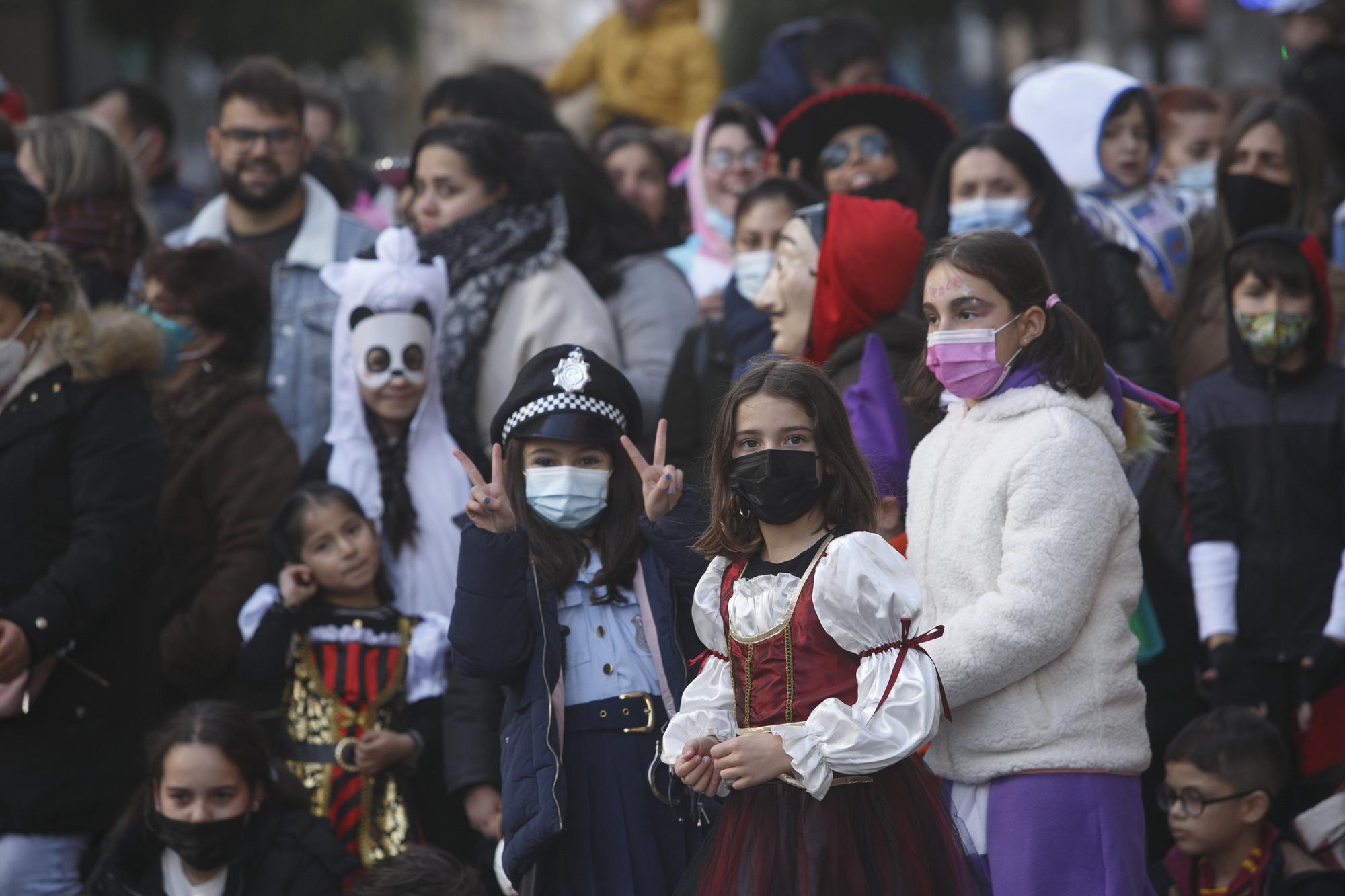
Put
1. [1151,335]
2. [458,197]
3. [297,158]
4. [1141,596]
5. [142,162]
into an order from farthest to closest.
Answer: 1. [142,162]
2. [297,158]
3. [458,197]
4. [1151,335]
5. [1141,596]

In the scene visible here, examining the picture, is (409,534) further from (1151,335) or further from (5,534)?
(1151,335)

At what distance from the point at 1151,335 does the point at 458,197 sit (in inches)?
110

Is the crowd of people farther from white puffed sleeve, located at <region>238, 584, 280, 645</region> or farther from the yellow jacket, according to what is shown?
the yellow jacket

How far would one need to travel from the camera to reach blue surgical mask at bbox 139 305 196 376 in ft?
21.7

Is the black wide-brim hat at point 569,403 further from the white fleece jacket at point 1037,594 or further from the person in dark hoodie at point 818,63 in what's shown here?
the person in dark hoodie at point 818,63

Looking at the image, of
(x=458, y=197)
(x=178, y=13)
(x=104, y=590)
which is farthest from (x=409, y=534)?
(x=178, y=13)

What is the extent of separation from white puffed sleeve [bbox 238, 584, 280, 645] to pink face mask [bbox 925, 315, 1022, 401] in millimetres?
2551

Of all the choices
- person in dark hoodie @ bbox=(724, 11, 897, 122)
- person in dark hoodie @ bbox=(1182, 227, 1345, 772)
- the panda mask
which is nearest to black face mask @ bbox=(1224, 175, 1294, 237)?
person in dark hoodie @ bbox=(1182, 227, 1345, 772)

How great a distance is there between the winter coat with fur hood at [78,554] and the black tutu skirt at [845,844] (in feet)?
7.97

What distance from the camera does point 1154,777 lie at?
6.29 meters

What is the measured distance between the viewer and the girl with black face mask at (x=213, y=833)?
552 cm

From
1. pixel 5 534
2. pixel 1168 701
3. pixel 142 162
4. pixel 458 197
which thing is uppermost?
pixel 142 162


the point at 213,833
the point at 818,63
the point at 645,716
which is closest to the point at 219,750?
the point at 213,833

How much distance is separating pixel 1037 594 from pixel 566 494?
4.54ft
